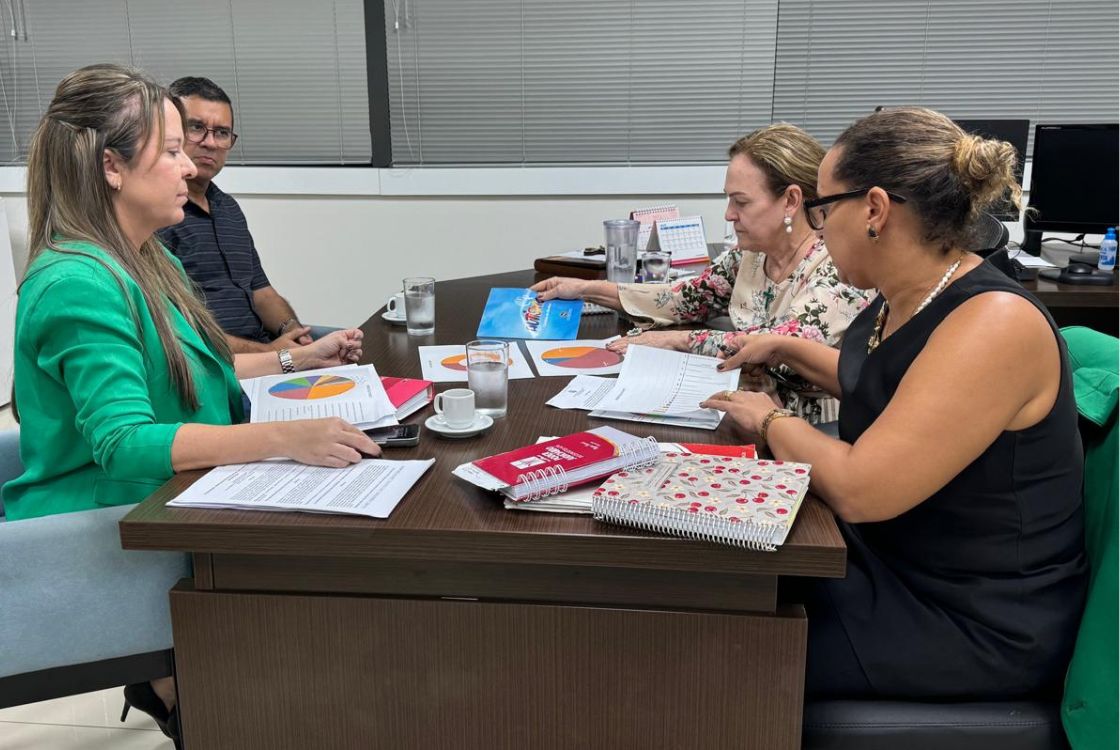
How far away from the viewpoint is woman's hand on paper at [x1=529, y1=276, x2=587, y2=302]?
2.42 m

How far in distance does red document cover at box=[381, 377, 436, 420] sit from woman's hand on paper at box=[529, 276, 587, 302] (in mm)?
826

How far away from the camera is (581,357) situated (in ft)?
6.33

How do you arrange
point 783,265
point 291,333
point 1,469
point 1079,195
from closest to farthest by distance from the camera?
point 1,469
point 783,265
point 291,333
point 1079,195

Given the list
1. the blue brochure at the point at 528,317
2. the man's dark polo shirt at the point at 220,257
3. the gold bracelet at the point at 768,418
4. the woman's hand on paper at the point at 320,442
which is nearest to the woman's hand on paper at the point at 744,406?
the gold bracelet at the point at 768,418

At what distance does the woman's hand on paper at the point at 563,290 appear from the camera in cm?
242

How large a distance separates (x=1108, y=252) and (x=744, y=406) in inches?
84.8

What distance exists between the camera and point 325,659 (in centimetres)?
122

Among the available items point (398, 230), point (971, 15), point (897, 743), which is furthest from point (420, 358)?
point (971, 15)

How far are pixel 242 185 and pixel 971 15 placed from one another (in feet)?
10.7

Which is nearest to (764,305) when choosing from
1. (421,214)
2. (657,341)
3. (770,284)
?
(770,284)

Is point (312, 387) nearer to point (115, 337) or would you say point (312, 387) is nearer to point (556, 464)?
point (115, 337)

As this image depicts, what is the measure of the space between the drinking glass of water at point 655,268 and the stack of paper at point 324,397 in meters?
1.20

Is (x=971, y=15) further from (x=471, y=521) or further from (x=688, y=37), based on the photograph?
(x=471, y=521)

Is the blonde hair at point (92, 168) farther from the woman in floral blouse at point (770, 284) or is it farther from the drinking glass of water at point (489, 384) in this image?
the woman in floral blouse at point (770, 284)
